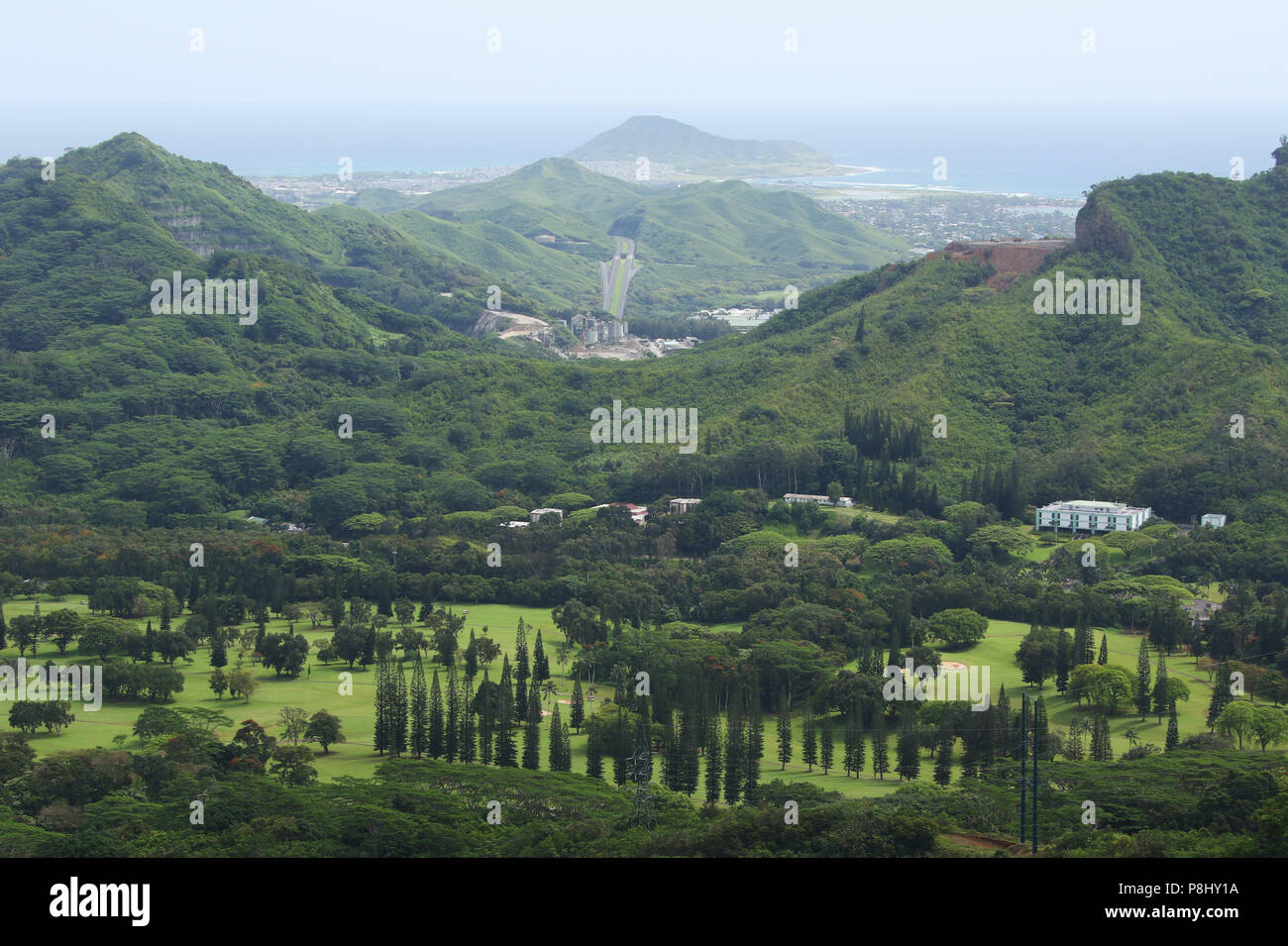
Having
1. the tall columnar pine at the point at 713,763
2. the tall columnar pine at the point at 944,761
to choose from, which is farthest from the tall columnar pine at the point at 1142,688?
the tall columnar pine at the point at 713,763

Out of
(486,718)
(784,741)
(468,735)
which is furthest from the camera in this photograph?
(486,718)

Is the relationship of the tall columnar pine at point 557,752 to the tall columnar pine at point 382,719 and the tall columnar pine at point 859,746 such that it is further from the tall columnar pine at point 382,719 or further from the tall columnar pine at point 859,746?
the tall columnar pine at point 859,746

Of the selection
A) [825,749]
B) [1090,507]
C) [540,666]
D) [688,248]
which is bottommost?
[825,749]

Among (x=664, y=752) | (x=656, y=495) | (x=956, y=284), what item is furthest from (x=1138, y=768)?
(x=956, y=284)

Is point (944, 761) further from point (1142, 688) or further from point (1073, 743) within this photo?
point (1142, 688)

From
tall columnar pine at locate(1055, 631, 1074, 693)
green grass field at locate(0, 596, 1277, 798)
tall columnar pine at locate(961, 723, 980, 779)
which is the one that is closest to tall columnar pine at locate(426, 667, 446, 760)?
green grass field at locate(0, 596, 1277, 798)

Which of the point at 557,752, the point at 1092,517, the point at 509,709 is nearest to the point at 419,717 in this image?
the point at 509,709

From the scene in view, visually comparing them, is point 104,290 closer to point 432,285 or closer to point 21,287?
point 21,287
